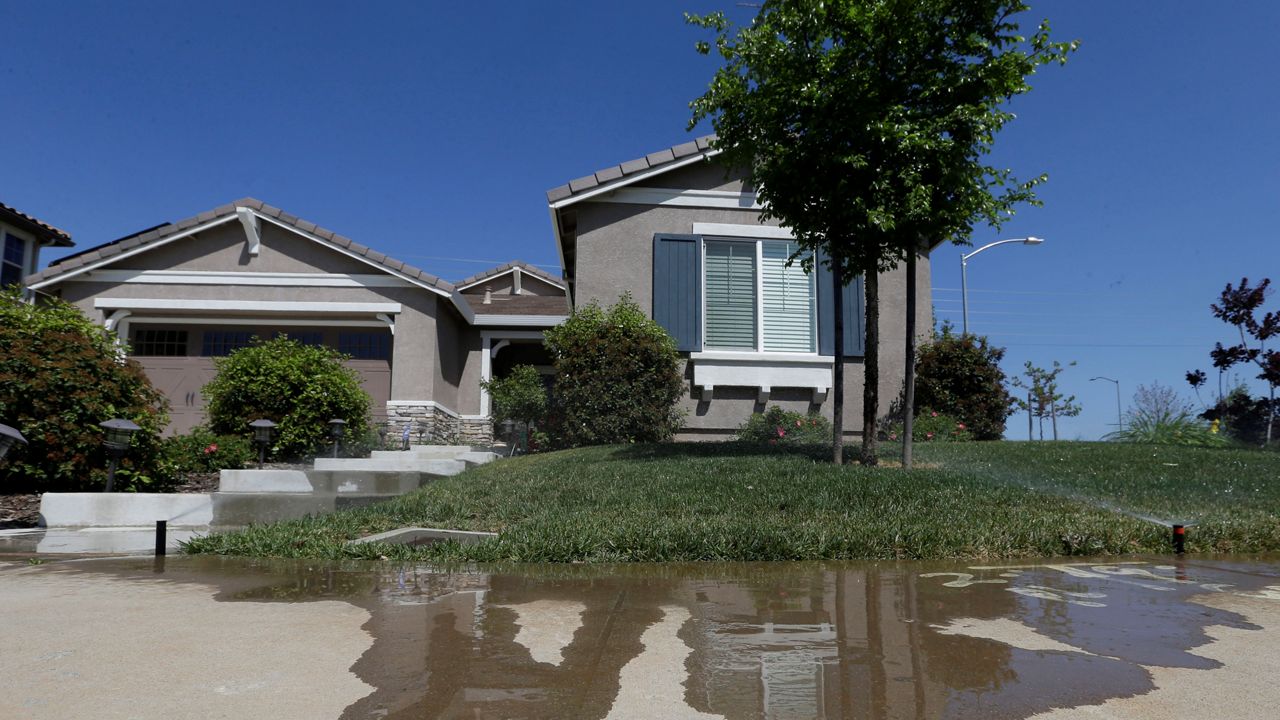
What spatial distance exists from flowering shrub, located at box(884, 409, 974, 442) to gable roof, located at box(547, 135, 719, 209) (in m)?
5.86

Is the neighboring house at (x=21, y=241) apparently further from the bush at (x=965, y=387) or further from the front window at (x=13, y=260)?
the bush at (x=965, y=387)

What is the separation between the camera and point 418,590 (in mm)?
3924

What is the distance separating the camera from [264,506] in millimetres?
→ 8242

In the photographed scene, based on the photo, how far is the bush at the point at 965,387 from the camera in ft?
45.8

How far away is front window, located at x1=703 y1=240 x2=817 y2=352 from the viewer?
14469 mm

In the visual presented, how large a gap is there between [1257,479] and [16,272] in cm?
2447

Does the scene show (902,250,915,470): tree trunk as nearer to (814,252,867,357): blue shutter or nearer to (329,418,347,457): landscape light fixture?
(814,252,867,357): blue shutter

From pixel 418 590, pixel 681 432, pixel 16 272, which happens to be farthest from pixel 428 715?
pixel 16 272

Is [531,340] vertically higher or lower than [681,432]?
higher

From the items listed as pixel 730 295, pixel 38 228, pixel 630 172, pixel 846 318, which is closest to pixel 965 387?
pixel 846 318

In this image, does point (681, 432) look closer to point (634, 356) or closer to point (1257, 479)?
point (634, 356)

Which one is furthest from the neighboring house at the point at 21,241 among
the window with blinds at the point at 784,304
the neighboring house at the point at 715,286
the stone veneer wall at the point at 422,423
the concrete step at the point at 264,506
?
the window with blinds at the point at 784,304

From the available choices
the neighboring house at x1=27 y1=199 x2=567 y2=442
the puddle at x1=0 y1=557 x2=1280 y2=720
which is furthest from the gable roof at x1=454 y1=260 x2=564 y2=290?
the puddle at x1=0 y1=557 x2=1280 y2=720

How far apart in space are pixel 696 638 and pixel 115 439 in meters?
7.58
